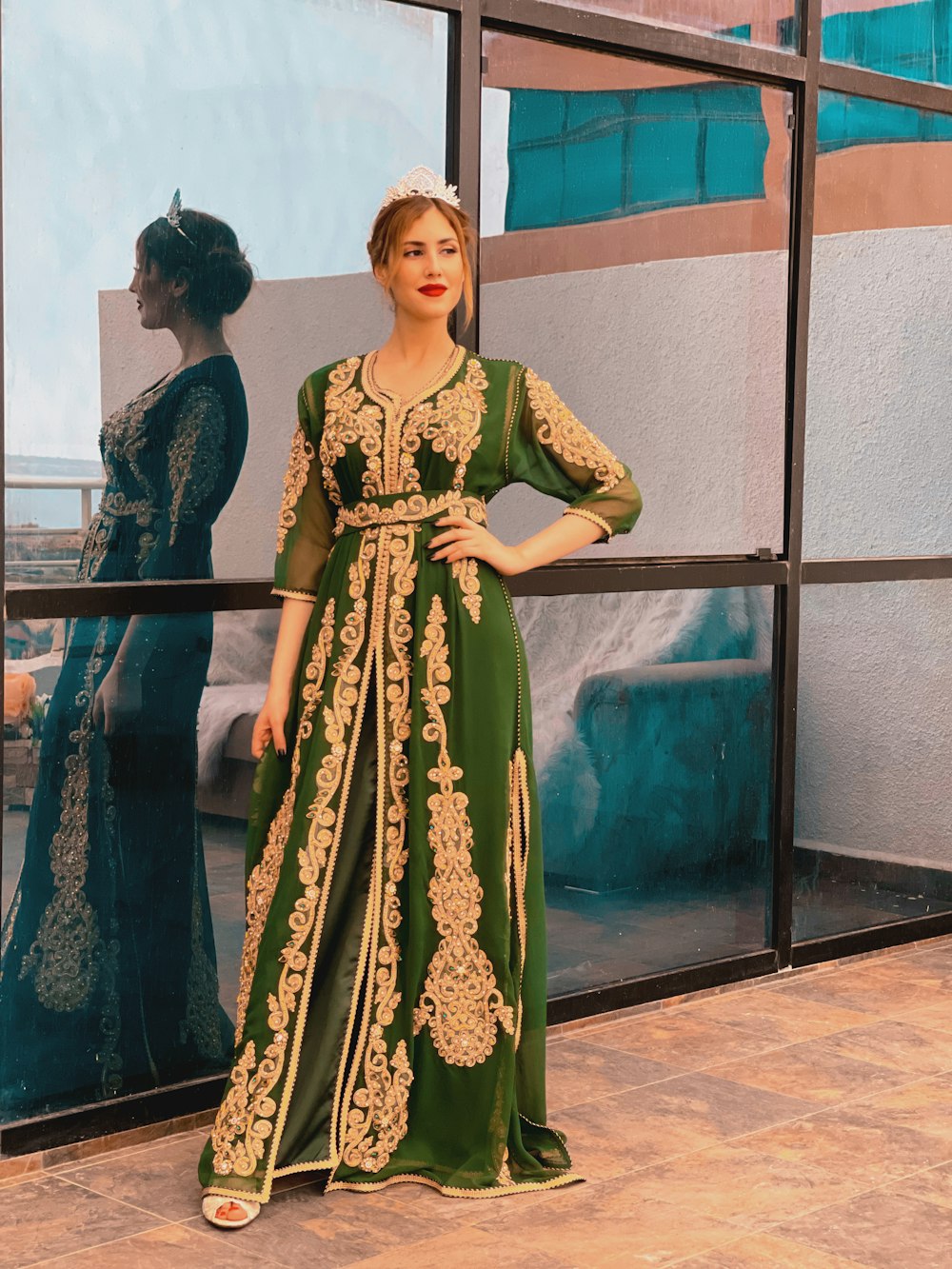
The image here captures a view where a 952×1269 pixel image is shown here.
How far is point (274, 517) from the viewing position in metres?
3.14

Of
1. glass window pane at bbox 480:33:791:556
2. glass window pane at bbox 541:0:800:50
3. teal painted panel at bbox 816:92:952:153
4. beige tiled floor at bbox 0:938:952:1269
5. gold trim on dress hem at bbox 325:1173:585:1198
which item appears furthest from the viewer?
teal painted panel at bbox 816:92:952:153

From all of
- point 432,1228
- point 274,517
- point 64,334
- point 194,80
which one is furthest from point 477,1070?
point 194,80

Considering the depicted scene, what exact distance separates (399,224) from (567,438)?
1.37ft

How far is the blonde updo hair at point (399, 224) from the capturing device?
2.73m

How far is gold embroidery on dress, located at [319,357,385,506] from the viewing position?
2746 millimetres

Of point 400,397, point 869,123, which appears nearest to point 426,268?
point 400,397

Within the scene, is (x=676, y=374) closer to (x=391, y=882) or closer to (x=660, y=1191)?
(x=391, y=882)

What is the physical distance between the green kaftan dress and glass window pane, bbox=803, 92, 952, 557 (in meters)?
1.56

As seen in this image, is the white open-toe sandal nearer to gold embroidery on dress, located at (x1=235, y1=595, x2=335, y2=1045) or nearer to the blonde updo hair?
gold embroidery on dress, located at (x1=235, y1=595, x2=335, y2=1045)

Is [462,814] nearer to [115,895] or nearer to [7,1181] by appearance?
[115,895]

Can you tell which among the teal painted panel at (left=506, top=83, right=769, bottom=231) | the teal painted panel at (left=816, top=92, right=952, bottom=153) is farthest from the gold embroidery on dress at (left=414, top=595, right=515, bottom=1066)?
the teal painted panel at (left=816, top=92, right=952, bottom=153)

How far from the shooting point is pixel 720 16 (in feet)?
12.5

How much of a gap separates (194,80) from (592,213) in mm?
981

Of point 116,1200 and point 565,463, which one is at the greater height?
point 565,463
